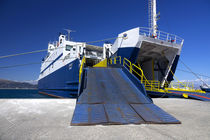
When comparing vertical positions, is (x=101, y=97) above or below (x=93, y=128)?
above

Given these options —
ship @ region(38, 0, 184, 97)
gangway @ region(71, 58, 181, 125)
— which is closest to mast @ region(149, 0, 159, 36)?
ship @ region(38, 0, 184, 97)

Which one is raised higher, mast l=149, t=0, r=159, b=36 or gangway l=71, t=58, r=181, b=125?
mast l=149, t=0, r=159, b=36

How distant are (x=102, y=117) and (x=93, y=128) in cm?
46

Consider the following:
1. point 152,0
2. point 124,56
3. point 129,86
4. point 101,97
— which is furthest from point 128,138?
point 152,0

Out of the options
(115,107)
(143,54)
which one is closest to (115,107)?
(115,107)

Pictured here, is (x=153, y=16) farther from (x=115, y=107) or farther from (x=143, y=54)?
(x=115, y=107)

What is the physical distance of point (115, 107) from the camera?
10.00 ft

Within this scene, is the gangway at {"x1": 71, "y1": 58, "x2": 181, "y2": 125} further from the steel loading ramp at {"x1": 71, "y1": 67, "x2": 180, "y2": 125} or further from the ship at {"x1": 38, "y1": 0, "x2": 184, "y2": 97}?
the ship at {"x1": 38, "y1": 0, "x2": 184, "y2": 97}

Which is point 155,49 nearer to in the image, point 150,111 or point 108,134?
point 150,111

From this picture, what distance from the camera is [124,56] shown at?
9211 millimetres

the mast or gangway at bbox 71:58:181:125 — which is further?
the mast

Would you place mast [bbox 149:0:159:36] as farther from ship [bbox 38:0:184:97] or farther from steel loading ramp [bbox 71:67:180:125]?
steel loading ramp [bbox 71:67:180:125]

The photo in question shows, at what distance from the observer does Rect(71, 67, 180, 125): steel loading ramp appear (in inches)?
94.0

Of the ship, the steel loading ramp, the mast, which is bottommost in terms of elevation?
the steel loading ramp
